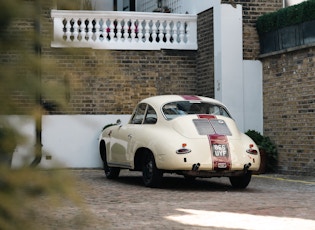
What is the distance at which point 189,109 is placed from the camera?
40.8ft

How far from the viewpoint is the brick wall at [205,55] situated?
1748 cm

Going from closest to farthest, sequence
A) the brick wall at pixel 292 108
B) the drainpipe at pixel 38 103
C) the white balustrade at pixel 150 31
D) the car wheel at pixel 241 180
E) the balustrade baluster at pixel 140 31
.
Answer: the drainpipe at pixel 38 103, the car wheel at pixel 241 180, the brick wall at pixel 292 108, the white balustrade at pixel 150 31, the balustrade baluster at pixel 140 31

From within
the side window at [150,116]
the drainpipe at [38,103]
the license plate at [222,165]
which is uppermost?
the drainpipe at [38,103]

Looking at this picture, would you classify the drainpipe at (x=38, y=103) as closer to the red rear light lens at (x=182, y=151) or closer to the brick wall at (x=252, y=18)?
the red rear light lens at (x=182, y=151)

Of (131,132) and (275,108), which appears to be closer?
(131,132)

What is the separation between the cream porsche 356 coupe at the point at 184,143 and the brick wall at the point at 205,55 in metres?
4.76

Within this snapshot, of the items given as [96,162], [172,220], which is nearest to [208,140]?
[172,220]

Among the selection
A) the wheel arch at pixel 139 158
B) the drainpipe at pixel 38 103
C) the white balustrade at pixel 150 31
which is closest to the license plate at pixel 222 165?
the wheel arch at pixel 139 158

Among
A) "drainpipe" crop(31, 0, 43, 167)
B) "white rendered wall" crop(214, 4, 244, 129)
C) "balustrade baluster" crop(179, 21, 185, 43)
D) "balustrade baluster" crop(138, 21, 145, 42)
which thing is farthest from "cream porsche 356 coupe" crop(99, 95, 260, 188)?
"drainpipe" crop(31, 0, 43, 167)

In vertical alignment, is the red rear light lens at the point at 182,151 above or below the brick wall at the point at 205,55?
below

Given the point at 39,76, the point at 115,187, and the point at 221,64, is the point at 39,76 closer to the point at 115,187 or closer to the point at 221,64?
the point at 115,187

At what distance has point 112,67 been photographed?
158cm

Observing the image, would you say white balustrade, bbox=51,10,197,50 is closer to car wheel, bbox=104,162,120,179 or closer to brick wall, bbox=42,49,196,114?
brick wall, bbox=42,49,196,114

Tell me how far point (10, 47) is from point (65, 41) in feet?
0.37
